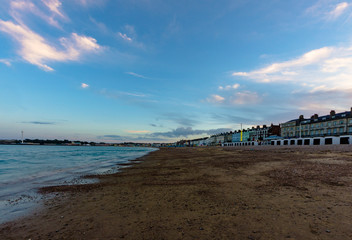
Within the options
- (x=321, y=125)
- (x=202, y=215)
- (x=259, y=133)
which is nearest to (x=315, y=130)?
(x=321, y=125)

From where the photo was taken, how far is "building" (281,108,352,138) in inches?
2571

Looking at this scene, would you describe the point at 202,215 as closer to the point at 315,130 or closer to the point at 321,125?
the point at 321,125

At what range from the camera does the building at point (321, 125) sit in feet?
214

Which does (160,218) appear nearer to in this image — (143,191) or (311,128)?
(143,191)

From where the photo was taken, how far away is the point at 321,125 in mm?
74562

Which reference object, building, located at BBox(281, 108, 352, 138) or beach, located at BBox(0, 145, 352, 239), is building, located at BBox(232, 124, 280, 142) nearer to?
building, located at BBox(281, 108, 352, 138)

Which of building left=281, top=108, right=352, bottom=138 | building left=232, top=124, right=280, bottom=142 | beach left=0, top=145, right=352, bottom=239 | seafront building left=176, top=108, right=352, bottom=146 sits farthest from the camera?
building left=232, top=124, right=280, bottom=142

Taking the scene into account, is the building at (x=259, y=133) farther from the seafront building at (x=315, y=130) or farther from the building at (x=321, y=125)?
the building at (x=321, y=125)

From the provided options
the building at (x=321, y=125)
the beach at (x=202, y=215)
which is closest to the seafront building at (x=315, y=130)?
the building at (x=321, y=125)

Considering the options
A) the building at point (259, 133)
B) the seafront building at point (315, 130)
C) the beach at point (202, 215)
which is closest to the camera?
the beach at point (202, 215)

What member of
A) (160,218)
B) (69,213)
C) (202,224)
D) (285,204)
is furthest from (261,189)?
(69,213)

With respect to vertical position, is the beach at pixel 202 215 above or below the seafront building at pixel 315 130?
below

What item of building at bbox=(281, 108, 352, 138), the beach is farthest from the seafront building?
the beach

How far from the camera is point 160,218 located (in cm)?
429
